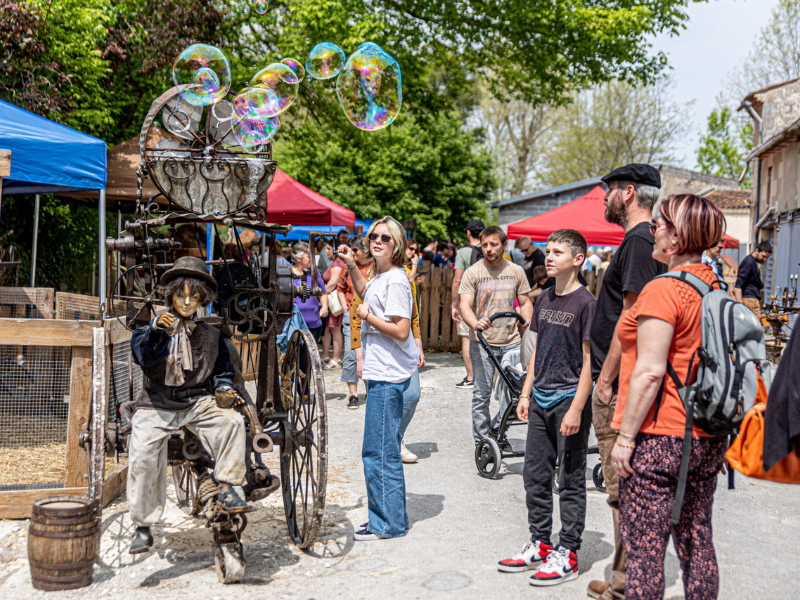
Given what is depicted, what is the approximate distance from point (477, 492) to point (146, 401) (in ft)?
8.92

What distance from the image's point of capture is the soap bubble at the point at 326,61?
7.27 meters

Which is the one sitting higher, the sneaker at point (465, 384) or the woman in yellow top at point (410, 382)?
the woman in yellow top at point (410, 382)

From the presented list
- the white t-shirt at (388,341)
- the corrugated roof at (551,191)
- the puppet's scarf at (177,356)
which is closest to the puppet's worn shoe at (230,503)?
the puppet's scarf at (177,356)

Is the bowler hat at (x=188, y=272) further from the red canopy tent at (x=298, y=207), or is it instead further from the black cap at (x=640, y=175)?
the red canopy tent at (x=298, y=207)

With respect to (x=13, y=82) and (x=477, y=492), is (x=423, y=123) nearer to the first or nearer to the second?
(x=13, y=82)

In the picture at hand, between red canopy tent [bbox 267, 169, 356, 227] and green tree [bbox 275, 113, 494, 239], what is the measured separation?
13.3 m

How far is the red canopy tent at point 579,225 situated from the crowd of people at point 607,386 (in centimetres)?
666

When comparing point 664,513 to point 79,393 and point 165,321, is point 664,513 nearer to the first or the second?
point 165,321

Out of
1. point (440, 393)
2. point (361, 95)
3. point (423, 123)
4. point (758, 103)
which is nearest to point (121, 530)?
point (361, 95)

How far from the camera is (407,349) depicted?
15.2 ft

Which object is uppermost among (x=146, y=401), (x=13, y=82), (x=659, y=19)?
(x=659, y=19)

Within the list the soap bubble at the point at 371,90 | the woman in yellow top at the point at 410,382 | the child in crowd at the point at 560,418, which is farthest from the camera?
the soap bubble at the point at 371,90

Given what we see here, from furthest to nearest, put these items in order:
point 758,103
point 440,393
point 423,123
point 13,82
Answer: point 758,103, point 423,123, point 13,82, point 440,393

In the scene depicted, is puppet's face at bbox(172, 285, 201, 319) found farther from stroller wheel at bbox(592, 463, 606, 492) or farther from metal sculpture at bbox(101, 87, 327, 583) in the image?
stroller wheel at bbox(592, 463, 606, 492)
